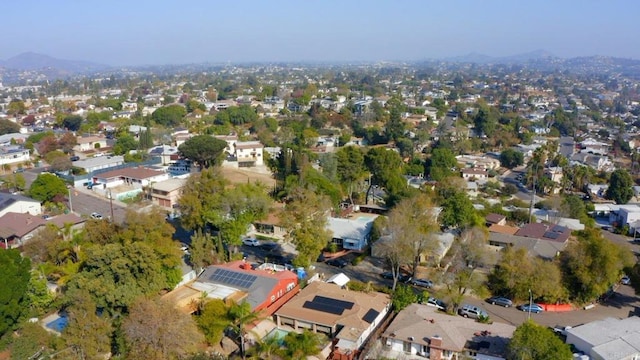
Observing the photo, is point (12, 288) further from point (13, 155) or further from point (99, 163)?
point (13, 155)

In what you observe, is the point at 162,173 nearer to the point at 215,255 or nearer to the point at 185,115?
the point at 215,255

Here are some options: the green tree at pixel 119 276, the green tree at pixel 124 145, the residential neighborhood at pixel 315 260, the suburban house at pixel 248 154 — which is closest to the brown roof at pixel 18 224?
the residential neighborhood at pixel 315 260

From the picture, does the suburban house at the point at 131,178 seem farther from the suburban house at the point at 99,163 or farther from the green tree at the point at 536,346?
the green tree at the point at 536,346

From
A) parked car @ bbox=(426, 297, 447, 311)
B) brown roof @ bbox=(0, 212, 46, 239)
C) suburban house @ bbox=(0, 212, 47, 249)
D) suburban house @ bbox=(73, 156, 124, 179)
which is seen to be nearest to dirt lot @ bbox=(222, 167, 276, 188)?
suburban house @ bbox=(73, 156, 124, 179)

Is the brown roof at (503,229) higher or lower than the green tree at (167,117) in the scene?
lower

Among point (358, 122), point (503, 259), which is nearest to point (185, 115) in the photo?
point (358, 122)

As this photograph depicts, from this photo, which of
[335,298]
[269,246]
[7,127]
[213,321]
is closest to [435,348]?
[335,298]
